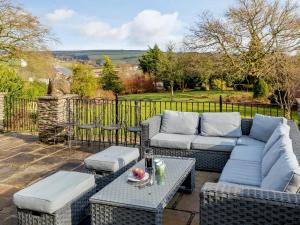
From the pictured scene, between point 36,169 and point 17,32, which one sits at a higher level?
point 17,32

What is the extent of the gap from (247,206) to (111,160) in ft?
5.99

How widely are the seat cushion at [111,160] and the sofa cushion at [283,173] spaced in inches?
65.4

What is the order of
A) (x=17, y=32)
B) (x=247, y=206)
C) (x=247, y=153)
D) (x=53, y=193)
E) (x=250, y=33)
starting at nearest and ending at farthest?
(x=247, y=206) → (x=53, y=193) → (x=247, y=153) → (x=17, y=32) → (x=250, y=33)

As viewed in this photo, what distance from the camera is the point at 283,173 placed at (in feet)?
7.49

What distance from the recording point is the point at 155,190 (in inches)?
107

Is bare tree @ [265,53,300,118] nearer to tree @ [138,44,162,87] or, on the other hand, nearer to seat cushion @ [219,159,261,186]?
seat cushion @ [219,159,261,186]

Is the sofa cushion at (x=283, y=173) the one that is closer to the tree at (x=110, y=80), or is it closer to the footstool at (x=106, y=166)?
the footstool at (x=106, y=166)

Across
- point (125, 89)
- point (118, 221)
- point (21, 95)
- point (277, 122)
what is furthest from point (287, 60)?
point (125, 89)

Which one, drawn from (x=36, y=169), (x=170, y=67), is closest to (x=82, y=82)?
(x=170, y=67)

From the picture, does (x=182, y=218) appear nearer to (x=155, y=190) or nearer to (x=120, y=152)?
(x=155, y=190)

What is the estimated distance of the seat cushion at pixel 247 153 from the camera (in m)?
3.77

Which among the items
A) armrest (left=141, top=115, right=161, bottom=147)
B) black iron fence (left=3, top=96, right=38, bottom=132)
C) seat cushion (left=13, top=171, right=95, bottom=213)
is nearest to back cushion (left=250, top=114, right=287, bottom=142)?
armrest (left=141, top=115, right=161, bottom=147)

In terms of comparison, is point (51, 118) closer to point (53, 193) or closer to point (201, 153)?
point (201, 153)

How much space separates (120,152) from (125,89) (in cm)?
1914
